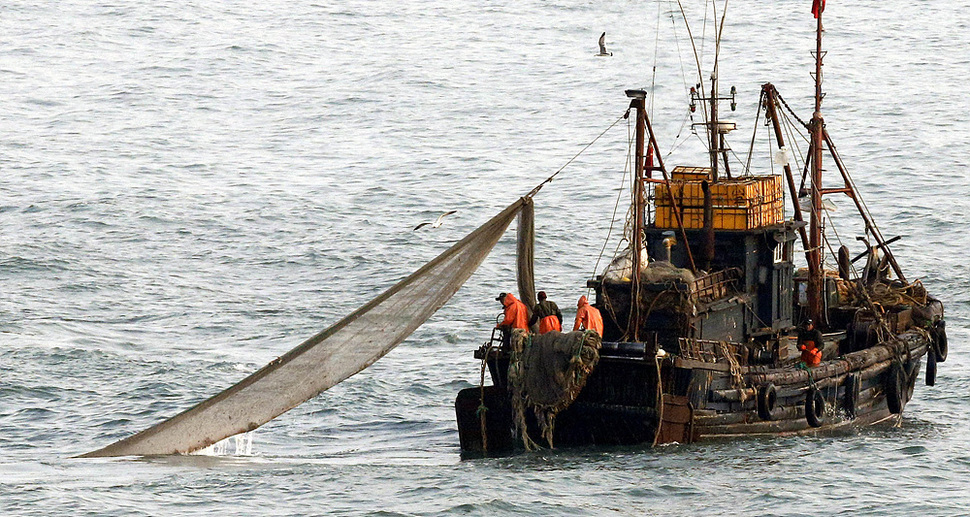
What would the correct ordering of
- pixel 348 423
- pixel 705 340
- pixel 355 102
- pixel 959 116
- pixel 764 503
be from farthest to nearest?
pixel 355 102 < pixel 959 116 < pixel 348 423 < pixel 705 340 < pixel 764 503

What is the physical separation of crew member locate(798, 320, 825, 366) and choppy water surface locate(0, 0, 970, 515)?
1.69m

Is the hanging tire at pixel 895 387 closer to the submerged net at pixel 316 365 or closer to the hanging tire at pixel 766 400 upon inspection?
the hanging tire at pixel 766 400

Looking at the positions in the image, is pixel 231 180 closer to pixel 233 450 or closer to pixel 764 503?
pixel 233 450

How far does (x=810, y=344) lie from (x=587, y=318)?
197 inches

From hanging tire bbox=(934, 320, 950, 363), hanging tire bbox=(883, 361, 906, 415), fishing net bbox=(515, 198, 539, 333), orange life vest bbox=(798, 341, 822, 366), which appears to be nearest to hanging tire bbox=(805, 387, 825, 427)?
orange life vest bbox=(798, 341, 822, 366)

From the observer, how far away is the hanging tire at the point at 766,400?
26375 mm

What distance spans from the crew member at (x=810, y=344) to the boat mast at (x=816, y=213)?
1.02 meters

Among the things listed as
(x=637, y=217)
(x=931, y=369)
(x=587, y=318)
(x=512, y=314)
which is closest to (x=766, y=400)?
(x=587, y=318)

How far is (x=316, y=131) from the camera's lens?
61219mm

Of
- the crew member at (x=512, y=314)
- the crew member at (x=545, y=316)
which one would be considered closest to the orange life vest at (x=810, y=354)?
the crew member at (x=545, y=316)

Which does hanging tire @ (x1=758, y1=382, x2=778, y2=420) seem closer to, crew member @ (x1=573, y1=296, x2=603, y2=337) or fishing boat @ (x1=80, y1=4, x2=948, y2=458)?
fishing boat @ (x1=80, y1=4, x2=948, y2=458)

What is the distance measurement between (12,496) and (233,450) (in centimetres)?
508

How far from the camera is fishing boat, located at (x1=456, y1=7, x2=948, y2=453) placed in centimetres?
2528

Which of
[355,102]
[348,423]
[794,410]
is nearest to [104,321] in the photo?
[348,423]
